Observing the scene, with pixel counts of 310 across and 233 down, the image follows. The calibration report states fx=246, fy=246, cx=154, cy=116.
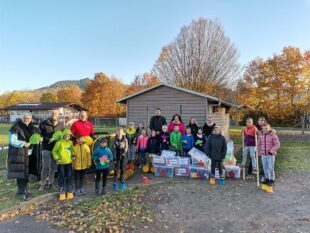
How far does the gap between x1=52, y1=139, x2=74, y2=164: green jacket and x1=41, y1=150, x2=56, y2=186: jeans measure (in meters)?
0.59

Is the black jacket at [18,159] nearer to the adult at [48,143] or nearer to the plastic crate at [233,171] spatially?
the adult at [48,143]

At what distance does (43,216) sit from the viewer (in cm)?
471

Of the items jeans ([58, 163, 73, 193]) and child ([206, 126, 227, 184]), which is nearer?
jeans ([58, 163, 73, 193])

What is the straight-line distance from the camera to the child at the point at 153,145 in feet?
26.9

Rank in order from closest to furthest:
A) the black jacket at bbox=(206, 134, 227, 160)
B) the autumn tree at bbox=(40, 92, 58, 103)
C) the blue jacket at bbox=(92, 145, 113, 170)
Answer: the blue jacket at bbox=(92, 145, 113, 170) → the black jacket at bbox=(206, 134, 227, 160) → the autumn tree at bbox=(40, 92, 58, 103)

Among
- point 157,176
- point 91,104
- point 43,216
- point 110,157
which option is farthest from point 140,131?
point 91,104

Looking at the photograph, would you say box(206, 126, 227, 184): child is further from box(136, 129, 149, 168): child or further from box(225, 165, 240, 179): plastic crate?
box(136, 129, 149, 168): child

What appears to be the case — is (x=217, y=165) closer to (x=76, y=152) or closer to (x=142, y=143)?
(x=142, y=143)

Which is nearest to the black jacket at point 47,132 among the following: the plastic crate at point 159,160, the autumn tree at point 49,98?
the plastic crate at point 159,160

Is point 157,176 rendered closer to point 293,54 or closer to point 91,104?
point 293,54

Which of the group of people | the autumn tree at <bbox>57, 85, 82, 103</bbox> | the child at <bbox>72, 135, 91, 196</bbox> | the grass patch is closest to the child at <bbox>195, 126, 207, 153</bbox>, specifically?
the group of people

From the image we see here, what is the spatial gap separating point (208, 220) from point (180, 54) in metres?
21.0

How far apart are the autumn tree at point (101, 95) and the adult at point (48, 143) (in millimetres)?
36047

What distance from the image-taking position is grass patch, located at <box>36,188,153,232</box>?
4.27m
